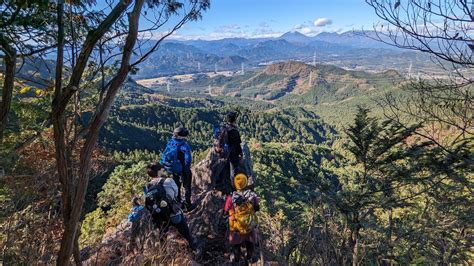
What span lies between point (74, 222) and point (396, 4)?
3.68 meters

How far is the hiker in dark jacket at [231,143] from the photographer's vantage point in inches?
232

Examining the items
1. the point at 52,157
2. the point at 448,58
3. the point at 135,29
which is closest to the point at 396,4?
the point at 448,58

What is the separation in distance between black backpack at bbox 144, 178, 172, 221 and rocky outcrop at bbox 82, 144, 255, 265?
213 millimetres

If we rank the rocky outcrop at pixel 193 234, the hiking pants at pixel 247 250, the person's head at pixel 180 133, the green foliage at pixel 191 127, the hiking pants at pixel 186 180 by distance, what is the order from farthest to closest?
the green foliage at pixel 191 127 → the hiking pants at pixel 186 180 → the person's head at pixel 180 133 → the hiking pants at pixel 247 250 → the rocky outcrop at pixel 193 234

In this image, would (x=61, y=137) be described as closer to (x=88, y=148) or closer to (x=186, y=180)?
(x=88, y=148)

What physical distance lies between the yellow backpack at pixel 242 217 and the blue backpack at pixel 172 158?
162 centimetres

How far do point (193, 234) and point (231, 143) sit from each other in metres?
1.82

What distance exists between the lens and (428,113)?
4105 mm

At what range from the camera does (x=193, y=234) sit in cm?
564

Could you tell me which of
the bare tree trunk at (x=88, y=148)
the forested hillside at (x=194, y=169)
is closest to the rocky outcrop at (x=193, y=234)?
the forested hillside at (x=194, y=169)

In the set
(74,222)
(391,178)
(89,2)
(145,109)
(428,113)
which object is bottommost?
(145,109)

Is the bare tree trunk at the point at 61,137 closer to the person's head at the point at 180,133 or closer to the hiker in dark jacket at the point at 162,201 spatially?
the hiker in dark jacket at the point at 162,201

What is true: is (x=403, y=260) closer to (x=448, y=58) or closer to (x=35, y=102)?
(x=448, y=58)

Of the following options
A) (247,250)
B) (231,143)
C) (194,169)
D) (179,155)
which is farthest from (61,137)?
(194,169)
